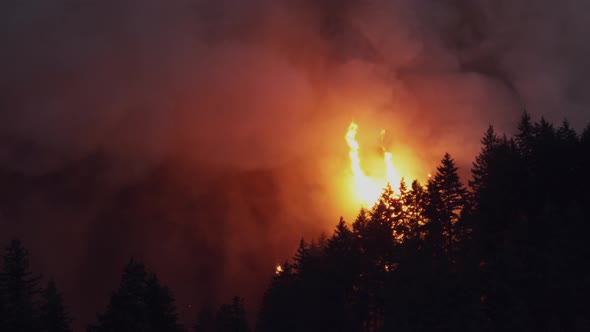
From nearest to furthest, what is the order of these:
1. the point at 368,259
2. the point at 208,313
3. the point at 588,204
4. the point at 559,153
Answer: the point at 588,204
the point at 559,153
the point at 368,259
the point at 208,313

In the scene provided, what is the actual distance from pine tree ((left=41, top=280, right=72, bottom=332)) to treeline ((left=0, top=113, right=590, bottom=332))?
12 centimetres

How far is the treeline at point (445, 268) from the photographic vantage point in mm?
38688

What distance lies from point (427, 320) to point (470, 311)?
9.53 ft

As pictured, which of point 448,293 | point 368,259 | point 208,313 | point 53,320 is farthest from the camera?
point 208,313

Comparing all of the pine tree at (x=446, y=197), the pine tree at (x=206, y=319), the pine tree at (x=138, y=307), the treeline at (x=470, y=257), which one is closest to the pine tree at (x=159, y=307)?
the pine tree at (x=138, y=307)

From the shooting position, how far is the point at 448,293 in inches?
1586

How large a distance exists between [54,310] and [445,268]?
4583 centimetres

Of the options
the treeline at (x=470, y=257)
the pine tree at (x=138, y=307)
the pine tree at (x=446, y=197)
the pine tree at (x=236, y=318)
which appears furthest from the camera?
the pine tree at (x=236, y=318)

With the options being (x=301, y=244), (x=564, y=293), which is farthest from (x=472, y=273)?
(x=301, y=244)

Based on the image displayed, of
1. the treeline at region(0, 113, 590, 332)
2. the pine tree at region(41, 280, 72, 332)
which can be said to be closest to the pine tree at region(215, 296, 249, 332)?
the treeline at region(0, 113, 590, 332)

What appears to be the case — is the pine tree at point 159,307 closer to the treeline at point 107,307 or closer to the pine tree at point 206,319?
the treeline at point 107,307

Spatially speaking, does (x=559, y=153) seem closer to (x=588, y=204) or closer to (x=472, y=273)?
(x=588, y=204)

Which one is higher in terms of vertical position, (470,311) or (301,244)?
(301,244)

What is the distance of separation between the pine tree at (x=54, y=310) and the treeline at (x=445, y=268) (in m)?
0.12
